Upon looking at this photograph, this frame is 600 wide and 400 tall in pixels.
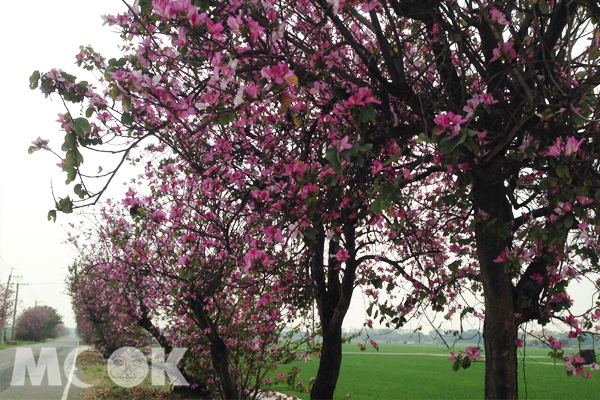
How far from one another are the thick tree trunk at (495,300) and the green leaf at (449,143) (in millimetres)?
1403

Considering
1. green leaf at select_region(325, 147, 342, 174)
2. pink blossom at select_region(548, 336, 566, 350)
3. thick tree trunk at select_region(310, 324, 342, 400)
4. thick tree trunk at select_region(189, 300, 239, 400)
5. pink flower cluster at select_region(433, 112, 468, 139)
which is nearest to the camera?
green leaf at select_region(325, 147, 342, 174)

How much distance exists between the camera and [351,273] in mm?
6895

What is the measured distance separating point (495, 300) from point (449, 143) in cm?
197

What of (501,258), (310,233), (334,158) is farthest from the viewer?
(501,258)

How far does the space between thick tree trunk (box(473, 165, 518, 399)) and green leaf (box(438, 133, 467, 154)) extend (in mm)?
1403

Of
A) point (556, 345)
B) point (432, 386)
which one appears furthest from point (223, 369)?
point (432, 386)

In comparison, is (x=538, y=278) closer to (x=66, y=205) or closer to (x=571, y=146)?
(x=571, y=146)

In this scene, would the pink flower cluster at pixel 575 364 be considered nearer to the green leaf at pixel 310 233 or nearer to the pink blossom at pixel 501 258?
the pink blossom at pixel 501 258

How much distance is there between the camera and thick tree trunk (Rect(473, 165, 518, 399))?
3.53m

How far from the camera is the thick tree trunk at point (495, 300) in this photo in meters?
3.53

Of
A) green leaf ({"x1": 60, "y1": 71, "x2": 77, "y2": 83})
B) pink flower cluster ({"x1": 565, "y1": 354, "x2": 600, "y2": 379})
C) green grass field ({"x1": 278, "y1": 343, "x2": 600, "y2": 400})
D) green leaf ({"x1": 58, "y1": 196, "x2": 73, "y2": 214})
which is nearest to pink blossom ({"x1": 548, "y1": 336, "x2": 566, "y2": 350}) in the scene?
pink flower cluster ({"x1": 565, "y1": 354, "x2": 600, "y2": 379})

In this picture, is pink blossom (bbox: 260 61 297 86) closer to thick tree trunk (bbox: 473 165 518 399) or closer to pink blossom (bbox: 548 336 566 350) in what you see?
thick tree trunk (bbox: 473 165 518 399)

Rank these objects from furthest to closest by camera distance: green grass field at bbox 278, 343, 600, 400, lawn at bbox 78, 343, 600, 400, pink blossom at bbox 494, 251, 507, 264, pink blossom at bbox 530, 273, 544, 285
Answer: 1. green grass field at bbox 278, 343, 600, 400
2. lawn at bbox 78, 343, 600, 400
3. pink blossom at bbox 530, 273, 544, 285
4. pink blossom at bbox 494, 251, 507, 264

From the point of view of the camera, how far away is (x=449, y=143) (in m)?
2.20
